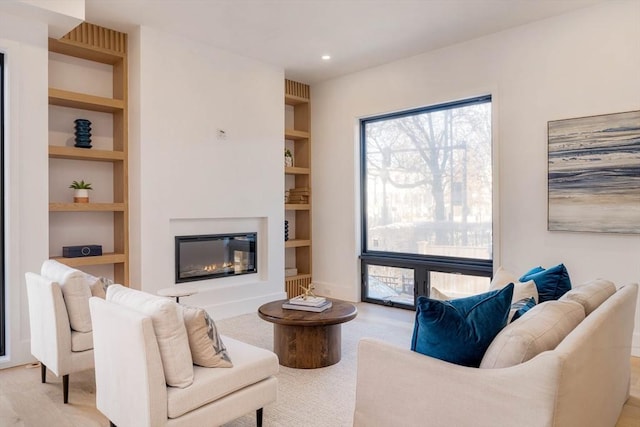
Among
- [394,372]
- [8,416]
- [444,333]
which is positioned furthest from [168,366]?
[8,416]

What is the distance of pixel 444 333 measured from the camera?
1732 millimetres

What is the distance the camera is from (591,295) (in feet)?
7.45

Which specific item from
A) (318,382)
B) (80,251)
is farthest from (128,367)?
(80,251)

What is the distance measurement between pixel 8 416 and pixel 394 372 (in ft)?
7.90

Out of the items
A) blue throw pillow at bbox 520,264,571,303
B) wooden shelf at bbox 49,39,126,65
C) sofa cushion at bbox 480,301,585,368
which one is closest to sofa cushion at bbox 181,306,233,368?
sofa cushion at bbox 480,301,585,368

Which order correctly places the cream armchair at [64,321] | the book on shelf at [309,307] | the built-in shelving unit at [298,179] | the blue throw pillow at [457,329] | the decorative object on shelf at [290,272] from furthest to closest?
the decorative object on shelf at [290,272] < the built-in shelving unit at [298,179] < the book on shelf at [309,307] < the cream armchair at [64,321] < the blue throw pillow at [457,329]

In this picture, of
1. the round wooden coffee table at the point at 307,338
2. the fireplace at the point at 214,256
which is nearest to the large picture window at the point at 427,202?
the fireplace at the point at 214,256

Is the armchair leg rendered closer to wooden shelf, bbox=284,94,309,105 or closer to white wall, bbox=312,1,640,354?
white wall, bbox=312,1,640,354

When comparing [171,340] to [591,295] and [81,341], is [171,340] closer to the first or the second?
[81,341]

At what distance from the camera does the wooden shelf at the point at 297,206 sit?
236 inches

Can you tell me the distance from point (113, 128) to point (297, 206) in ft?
8.31

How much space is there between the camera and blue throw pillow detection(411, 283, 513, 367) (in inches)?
68.0

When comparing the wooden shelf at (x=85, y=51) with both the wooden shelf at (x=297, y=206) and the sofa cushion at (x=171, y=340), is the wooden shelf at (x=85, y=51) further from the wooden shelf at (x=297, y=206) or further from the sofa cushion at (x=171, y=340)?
the sofa cushion at (x=171, y=340)

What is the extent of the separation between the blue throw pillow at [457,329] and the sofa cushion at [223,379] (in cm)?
93
